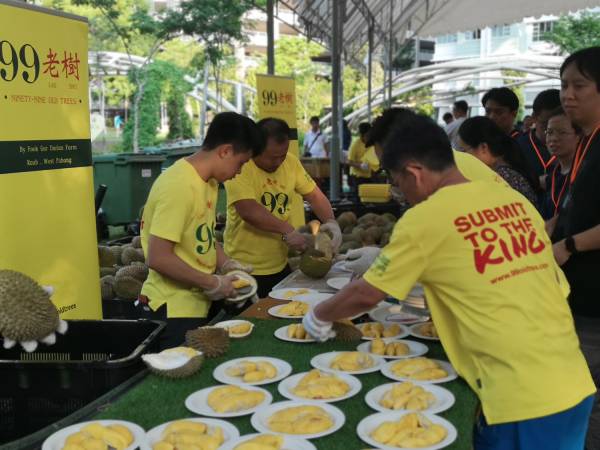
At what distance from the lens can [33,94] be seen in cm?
292

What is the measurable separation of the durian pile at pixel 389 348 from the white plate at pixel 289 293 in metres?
0.92

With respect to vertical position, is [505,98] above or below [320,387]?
above

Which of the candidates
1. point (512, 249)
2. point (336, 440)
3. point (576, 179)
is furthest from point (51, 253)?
point (576, 179)

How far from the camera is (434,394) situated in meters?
2.08

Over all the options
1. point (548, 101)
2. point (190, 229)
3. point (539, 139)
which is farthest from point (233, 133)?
point (539, 139)

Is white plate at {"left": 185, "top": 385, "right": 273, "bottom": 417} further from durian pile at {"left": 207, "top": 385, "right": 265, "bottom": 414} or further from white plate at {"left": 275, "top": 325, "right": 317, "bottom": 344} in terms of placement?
white plate at {"left": 275, "top": 325, "right": 317, "bottom": 344}

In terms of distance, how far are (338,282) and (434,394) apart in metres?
1.62

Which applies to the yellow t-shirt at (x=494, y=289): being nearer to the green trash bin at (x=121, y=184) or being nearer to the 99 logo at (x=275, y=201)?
the 99 logo at (x=275, y=201)

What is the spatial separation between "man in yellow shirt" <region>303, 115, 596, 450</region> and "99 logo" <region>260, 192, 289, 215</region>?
207 centimetres

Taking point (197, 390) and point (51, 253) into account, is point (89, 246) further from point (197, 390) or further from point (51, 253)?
point (197, 390)

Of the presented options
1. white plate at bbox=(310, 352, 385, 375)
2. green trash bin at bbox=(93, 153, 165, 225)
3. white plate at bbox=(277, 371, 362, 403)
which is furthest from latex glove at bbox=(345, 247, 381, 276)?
green trash bin at bbox=(93, 153, 165, 225)

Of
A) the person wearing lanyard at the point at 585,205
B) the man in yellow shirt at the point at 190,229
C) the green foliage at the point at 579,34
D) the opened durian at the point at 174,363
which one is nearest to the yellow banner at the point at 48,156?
the man in yellow shirt at the point at 190,229

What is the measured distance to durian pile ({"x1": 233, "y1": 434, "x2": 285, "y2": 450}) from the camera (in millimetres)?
1691

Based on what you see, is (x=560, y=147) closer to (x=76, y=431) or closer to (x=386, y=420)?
(x=386, y=420)
